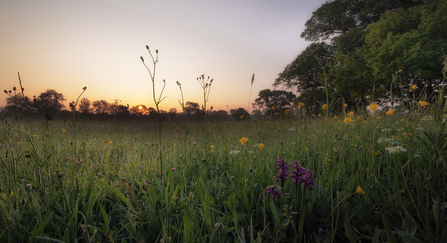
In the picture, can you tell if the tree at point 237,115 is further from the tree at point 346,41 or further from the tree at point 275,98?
the tree at point 275,98

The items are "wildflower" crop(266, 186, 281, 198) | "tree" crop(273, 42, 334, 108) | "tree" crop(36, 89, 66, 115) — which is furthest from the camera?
"tree" crop(273, 42, 334, 108)

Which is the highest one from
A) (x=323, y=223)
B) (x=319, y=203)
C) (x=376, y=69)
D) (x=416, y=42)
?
(x=416, y=42)

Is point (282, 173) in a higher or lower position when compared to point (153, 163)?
higher

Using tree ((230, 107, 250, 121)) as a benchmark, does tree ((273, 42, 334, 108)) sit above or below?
above

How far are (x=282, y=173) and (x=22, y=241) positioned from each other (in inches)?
61.2

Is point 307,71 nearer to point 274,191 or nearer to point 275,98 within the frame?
point 275,98

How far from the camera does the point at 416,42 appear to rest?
1129cm

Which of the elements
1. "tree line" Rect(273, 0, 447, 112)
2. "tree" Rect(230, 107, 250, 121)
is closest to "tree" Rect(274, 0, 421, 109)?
"tree line" Rect(273, 0, 447, 112)

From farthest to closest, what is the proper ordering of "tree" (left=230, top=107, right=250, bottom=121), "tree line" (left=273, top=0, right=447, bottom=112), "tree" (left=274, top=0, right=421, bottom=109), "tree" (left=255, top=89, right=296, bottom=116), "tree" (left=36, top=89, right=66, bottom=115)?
"tree" (left=255, top=89, right=296, bottom=116) → "tree" (left=274, top=0, right=421, bottom=109) → "tree line" (left=273, top=0, right=447, bottom=112) → "tree" (left=230, top=107, right=250, bottom=121) → "tree" (left=36, top=89, right=66, bottom=115)

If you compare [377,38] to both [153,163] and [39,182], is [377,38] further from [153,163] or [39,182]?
[39,182]

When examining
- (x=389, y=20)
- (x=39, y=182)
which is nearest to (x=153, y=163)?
(x=39, y=182)

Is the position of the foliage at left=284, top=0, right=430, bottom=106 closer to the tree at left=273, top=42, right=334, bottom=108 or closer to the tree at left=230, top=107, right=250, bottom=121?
the tree at left=273, top=42, right=334, bottom=108

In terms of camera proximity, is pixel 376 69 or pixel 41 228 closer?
pixel 41 228

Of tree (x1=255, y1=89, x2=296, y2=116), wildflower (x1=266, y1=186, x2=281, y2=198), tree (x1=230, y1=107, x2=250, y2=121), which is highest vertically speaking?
tree (x1=255, y1=89, x2=296, y2=116)
